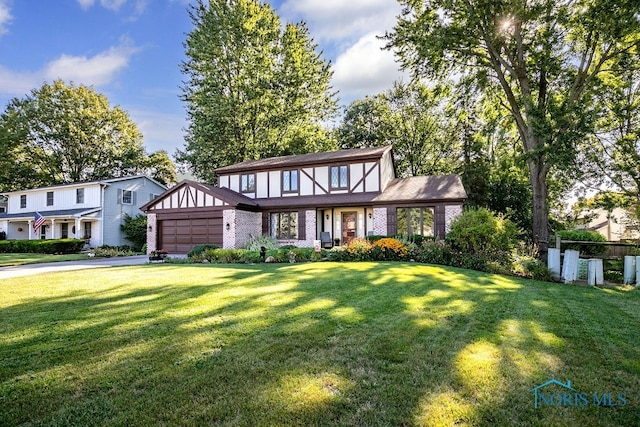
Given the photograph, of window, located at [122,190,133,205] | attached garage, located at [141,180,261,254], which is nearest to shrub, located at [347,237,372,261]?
attached garage, located at [141,180,261,254]

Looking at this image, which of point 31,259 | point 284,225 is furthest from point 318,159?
point 31,259

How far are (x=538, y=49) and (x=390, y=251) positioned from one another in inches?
515

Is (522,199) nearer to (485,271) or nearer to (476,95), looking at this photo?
(476,95)

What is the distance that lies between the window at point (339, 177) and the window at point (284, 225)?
9.92 ft

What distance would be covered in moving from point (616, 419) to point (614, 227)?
3845cm

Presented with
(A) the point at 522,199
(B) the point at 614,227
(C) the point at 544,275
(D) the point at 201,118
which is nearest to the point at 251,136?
(D) the point at 201,118

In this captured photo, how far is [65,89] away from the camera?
33281 mm

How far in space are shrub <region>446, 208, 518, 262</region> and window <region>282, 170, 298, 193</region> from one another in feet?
34.8

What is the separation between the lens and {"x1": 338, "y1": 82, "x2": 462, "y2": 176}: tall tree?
2858cm

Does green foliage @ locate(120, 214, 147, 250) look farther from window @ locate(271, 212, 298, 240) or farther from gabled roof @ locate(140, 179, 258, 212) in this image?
window @ locate(271, 212, 298, 240)

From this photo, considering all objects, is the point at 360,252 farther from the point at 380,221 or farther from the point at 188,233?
the point at 188,233

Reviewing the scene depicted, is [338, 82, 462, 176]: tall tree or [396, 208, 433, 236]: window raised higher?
[338, 82, 462, 176]: tall tree

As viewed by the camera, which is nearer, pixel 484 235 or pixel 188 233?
pixel 484 235

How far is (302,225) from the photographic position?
20047mm
